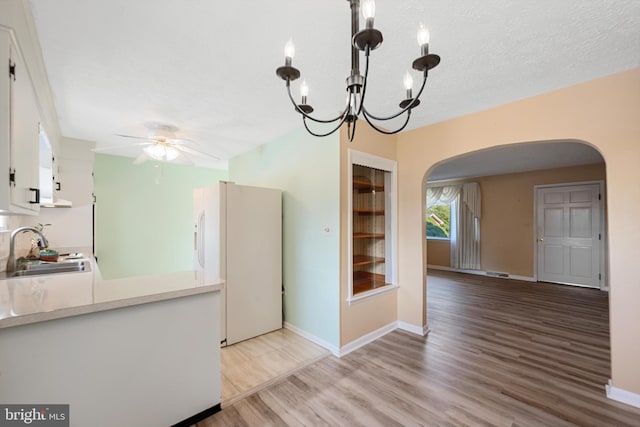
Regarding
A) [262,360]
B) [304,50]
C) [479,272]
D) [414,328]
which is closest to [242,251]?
[262,360]

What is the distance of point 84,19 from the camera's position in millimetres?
1438

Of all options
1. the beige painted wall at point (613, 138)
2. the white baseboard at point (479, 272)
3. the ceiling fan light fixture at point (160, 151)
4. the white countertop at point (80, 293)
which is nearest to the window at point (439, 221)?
the white baseboard at point (479, 272)

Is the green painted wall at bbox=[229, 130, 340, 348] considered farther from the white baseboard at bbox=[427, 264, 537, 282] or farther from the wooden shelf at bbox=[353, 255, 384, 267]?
the white baseboard at bbox=[427, 264, 537, 282]

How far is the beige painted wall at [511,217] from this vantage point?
567 centimetres

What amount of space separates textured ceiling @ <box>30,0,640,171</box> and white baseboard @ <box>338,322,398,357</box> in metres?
2.50

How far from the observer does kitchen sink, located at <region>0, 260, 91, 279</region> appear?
2.13 metres

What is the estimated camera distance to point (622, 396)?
6.29 ft

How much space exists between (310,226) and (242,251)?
0.87 metres

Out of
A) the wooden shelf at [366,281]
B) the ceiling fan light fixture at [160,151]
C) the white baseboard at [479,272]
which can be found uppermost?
the ceiling fan light fixture at [160,151]

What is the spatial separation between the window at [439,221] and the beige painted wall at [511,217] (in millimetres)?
923

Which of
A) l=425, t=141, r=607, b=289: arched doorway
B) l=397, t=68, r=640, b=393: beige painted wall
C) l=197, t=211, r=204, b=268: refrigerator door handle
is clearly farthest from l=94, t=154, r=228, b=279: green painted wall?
l=425, t=141, r=607, b=289: arched doorway

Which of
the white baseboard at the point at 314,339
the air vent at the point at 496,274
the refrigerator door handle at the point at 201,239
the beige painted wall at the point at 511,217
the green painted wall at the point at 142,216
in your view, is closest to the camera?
the white baseboard at the point at 314,339

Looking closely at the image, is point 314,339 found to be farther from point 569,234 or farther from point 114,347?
point 569,234

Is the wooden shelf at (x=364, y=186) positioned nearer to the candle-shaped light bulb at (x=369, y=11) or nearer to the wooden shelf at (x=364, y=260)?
the wooden shelf at (x=364, y=260)
